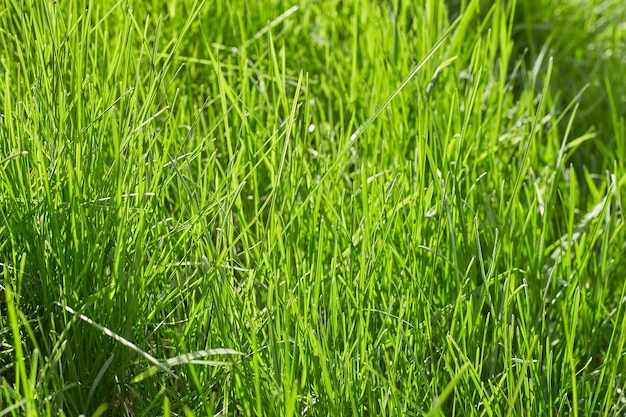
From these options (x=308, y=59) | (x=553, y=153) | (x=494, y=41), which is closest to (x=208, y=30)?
(x=308, y=59)

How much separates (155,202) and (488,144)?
692mm

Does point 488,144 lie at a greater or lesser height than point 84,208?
lesser

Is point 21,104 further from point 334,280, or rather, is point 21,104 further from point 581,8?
point 581,8

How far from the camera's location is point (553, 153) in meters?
1.59

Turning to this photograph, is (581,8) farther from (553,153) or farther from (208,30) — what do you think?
(208,30)

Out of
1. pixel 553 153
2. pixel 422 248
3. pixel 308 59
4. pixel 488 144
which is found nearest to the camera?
pixel 422 248

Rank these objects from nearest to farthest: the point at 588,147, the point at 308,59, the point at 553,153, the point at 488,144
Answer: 1. the point at 488,144
2. the point at 553,153
3. the point at 308,59
4. the point at 588,147

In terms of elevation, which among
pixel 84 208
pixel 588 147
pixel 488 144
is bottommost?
pixel 588 147

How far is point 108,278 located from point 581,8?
202cm

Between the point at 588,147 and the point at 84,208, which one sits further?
the point at 588,147

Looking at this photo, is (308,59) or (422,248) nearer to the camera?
(422,248)

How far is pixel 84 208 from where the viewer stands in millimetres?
925

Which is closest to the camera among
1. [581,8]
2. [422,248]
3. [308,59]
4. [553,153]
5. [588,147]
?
[422,248]

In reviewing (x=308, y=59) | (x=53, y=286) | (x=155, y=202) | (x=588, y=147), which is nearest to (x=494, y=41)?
(x=308, y=59)
